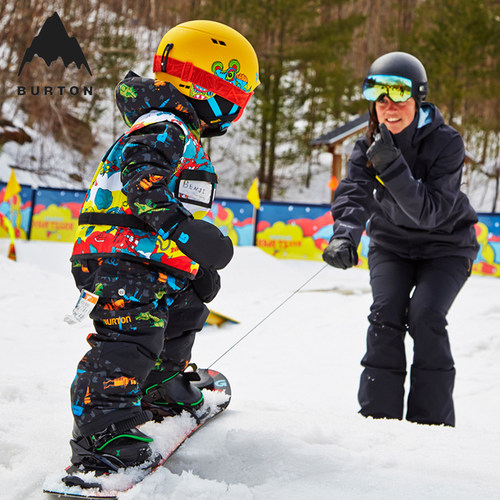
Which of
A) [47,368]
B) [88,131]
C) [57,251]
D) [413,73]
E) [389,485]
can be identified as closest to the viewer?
[389,485]

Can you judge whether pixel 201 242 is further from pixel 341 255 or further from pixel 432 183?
pixel 432 183

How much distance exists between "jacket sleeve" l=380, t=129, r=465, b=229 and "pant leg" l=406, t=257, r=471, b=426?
0.33 m

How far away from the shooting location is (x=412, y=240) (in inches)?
117

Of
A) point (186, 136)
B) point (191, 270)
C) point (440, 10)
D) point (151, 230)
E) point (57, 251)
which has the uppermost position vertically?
point (440, 10)

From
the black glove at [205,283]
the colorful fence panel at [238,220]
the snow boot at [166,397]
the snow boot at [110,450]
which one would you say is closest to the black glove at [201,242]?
the black glove at [205,283]

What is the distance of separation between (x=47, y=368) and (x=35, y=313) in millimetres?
1489

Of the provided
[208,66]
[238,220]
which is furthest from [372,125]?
[238,220]

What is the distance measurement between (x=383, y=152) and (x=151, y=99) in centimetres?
109

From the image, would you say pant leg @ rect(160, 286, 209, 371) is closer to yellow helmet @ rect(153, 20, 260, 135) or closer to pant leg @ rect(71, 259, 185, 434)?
pant leg @ rect(71, 259, 185, 434)

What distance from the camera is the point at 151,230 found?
1.85 metres

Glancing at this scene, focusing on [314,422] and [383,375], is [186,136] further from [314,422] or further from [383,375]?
[383,375]

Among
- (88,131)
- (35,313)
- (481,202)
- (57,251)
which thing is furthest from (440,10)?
(35,313)

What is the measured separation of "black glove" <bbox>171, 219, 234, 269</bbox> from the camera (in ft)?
5.43

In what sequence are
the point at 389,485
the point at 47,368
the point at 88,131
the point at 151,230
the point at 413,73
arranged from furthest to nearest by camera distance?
the point at 88,131 → the point at 47,368 → the point at 413,73 → the point at 151,230 → the point at 389,485
